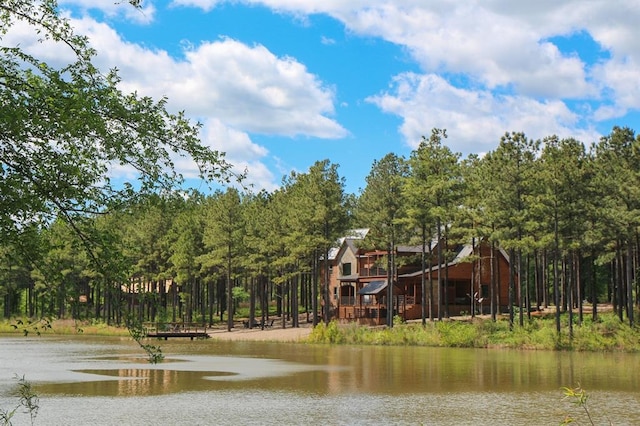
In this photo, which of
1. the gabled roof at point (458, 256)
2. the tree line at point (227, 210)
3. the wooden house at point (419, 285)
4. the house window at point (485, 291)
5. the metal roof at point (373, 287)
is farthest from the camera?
the metal roof at point (373, 287)

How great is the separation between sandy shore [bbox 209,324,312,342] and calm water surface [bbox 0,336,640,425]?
14.9 meters

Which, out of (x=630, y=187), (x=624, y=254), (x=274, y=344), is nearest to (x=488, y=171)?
(x=630, y=187)

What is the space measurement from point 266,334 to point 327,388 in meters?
35.9

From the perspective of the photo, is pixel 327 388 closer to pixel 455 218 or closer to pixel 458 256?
pixel 455 218

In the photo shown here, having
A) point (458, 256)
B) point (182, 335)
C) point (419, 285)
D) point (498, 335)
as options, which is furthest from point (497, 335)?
point (182, 335)

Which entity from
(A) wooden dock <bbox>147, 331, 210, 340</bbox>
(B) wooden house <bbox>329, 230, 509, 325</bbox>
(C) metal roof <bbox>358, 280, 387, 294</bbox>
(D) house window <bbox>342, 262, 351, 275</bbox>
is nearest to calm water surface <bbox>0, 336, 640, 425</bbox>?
(A) wooden dock <bbox>147, 331, 210, 340</bbox>

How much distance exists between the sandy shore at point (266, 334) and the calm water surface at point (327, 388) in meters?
14.9

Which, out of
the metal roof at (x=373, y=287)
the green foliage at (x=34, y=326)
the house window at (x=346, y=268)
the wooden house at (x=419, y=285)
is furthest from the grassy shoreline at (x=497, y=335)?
the green foliage at (x=34, y=326)

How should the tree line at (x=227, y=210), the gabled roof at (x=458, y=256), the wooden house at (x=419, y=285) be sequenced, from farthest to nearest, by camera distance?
the gabled roof at (x=458, y=256) → the wooden house at (x=419, y=285) → the tree line at (x=227, y=210)

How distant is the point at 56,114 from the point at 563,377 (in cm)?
2499

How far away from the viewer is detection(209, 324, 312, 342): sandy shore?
5681 cm

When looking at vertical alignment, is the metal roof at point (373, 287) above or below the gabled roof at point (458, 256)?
below

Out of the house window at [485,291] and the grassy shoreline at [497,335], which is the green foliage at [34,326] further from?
the house window at [485,291]

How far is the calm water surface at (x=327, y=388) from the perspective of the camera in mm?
18438
